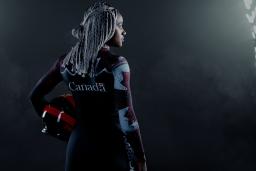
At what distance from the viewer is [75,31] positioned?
2211mm

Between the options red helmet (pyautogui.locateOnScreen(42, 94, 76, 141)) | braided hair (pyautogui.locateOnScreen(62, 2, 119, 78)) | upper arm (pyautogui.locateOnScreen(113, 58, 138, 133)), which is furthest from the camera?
red helmet (pyautogui.locateOnScreen(42, 94, 76, 141))

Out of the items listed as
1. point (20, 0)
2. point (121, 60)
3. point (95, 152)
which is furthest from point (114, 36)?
point (20, 0)

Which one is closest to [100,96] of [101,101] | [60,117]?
[101,101]

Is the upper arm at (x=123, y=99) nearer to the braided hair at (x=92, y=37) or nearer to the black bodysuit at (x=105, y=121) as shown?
the black bodysuit at (x=105, y=121)

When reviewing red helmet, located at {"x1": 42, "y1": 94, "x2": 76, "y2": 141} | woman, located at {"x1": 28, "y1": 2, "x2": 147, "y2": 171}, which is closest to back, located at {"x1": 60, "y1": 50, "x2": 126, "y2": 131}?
woman, located at {"x1": 28, "y1": 2, "x2": 147, "y2": 171}

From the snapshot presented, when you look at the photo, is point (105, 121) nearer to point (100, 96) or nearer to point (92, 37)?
point (100, 96)

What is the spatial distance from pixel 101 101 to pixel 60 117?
297 millimetres

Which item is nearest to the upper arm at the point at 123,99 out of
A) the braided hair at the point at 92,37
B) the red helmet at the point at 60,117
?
the braided hair at the point at 92,37

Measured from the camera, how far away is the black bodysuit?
6.38 feet

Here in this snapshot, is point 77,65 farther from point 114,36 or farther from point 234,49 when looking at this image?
point 234,49

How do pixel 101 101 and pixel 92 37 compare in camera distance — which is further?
pixel 92 37

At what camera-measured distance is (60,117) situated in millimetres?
2178

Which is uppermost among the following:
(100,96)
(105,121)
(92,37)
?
(92,37)

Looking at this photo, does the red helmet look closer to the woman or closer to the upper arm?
the woman
